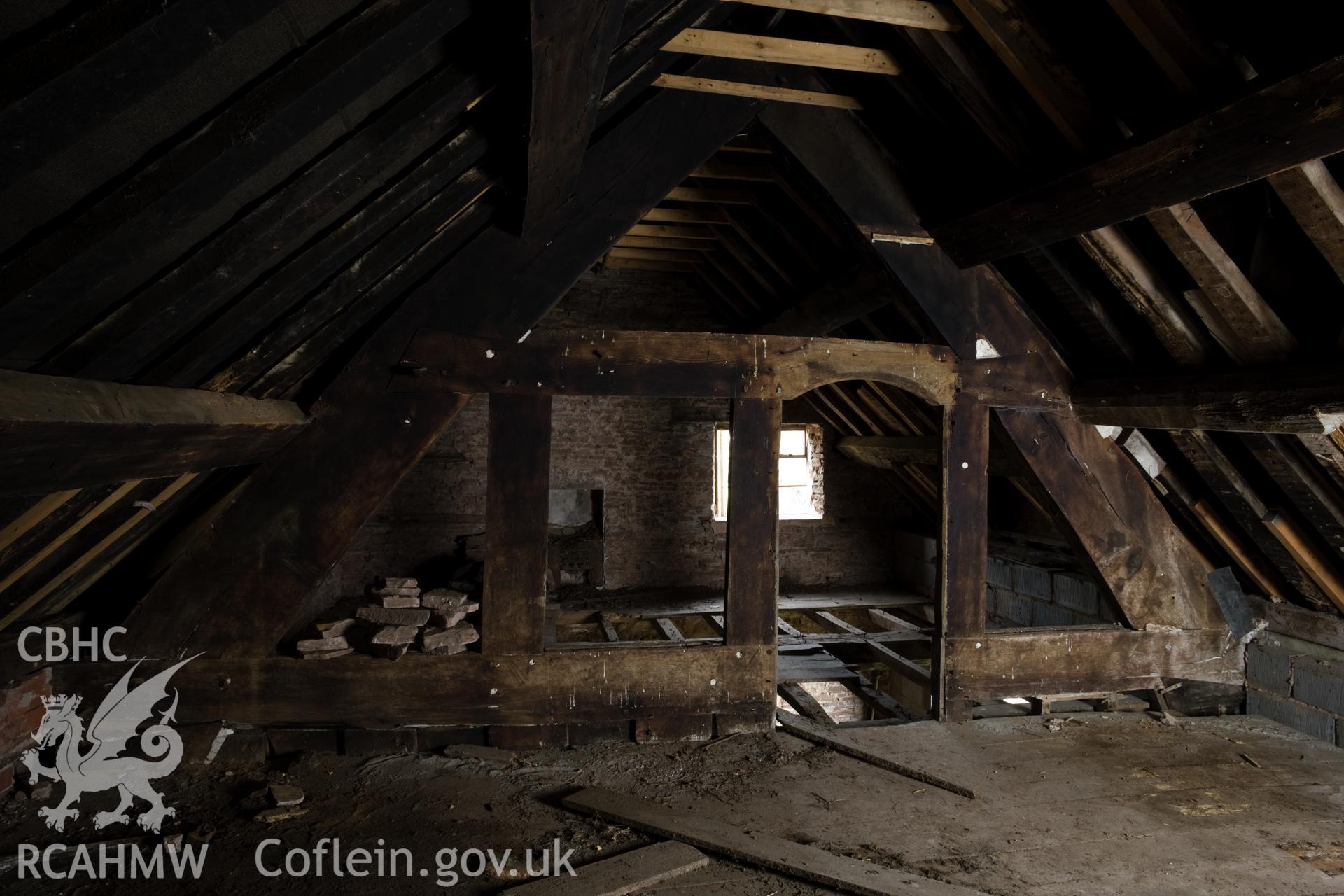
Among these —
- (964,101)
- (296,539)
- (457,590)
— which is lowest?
(457,590)

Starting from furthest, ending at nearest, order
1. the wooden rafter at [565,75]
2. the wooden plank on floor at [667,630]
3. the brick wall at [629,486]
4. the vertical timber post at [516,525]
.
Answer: the brick wall at [629,486], the wooden plank on floor at [667,630], the vertical timber post at [516,525], the wooden rafter at [565,75]

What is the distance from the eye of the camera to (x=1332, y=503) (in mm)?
4043

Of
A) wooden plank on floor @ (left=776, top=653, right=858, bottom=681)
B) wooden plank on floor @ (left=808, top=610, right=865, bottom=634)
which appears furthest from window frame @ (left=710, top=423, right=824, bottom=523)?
wooden plank on floor @ (left=776, top=653, right=858, bottom=681)

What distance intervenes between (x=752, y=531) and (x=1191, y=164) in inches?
96.7

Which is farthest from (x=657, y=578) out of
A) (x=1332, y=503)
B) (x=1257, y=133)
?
(x=1257, y=133)

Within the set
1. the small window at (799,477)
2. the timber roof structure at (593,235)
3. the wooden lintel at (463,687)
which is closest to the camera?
the timber roof structure at (593,235)

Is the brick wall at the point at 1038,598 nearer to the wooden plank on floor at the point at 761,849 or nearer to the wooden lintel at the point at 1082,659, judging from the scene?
the wooden lintel at the point at 1082,659

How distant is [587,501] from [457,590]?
4.07 meters

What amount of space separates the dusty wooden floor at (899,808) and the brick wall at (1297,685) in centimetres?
28

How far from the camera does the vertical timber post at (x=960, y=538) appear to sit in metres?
4.47

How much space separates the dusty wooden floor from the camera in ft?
9.71

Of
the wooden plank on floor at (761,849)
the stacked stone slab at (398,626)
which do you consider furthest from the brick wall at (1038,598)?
the stacked stone slab at (398,626)

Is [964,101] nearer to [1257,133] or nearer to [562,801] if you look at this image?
[1257,133]

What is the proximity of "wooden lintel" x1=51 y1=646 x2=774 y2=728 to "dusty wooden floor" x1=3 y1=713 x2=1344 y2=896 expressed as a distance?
0.20 metres
